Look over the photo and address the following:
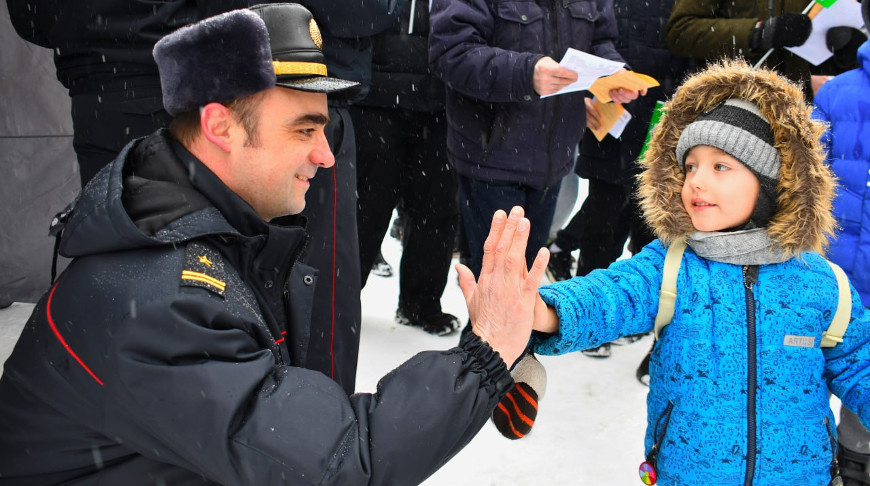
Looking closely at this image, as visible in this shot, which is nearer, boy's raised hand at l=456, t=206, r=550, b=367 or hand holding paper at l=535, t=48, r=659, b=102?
boy's raised hand at l=456, t=206, r=550, b=367

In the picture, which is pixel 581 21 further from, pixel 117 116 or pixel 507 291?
pixel 507 291

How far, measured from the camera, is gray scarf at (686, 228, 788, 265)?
1.90m

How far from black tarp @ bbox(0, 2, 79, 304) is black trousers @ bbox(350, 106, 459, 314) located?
139 cm

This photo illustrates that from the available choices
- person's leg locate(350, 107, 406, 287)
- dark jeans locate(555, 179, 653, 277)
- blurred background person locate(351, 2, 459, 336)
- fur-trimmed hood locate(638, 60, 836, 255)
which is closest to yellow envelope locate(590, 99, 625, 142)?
dark jeans locate(555, 179, 653, 277)

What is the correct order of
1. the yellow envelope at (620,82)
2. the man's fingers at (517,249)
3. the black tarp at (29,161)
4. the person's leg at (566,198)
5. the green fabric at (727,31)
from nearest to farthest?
the man's fingers at (517,249) → the yellow envelope at (620,82) → the green fabric at (727,31) → the black tarp at (29,161) → the person's leg at (566,198)

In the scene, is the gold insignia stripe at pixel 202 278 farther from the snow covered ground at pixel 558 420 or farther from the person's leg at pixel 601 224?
the person's leg at pixel 601 224

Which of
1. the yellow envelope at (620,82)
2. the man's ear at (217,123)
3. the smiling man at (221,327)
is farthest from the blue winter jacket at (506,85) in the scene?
the man's ear at (217,123)

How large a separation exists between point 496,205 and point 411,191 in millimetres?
803

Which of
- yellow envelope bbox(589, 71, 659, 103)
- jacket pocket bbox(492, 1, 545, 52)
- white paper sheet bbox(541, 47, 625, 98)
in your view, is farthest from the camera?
jacket pocket bbox(492, 1, 545, 52)

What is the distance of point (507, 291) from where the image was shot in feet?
5.04

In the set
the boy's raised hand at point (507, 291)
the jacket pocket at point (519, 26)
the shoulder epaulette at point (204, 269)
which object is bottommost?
the boy's raised hand at point (507, 291)

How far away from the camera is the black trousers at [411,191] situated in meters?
3.64

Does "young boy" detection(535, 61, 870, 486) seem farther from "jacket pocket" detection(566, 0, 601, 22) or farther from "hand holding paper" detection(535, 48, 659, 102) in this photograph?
"jacket pocket" detection(566, 0, 601, 22)

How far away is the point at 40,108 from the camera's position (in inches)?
140
